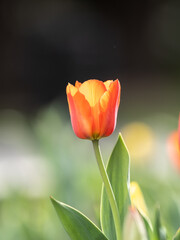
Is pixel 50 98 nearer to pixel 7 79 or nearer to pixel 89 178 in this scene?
pixel 7 79

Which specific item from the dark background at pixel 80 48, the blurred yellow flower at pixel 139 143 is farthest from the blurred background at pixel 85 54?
the blurred yellow flower at pixel 139 143

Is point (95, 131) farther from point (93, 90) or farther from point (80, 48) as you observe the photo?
point (80, 48)

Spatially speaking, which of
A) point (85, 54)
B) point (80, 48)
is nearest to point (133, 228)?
point (85, 54)

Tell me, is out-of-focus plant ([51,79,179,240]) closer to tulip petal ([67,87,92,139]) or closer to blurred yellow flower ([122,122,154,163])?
tulip petal ([67,87,92,139])

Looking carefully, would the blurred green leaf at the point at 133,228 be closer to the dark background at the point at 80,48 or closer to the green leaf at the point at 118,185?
the green leaf at the point at 118,185

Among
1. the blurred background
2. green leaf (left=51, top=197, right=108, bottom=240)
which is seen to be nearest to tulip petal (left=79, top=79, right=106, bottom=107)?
green leaf (left=51, top=197, right=108, bottom=240)

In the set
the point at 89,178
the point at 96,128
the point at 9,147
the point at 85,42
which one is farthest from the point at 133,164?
the point at 85,42
